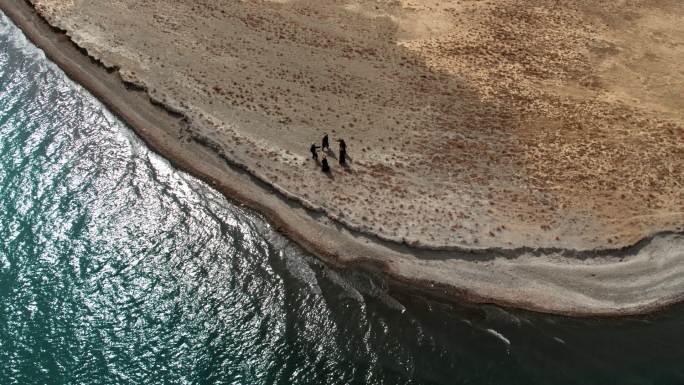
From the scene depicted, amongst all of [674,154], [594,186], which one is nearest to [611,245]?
[594,186]

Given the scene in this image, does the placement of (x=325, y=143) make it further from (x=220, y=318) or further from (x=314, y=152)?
(x=220, y=318)

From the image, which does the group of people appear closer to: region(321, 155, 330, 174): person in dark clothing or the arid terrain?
region(321, 155, 330, 174): person in dark clothing

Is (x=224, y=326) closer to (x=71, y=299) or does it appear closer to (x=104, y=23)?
(x=71, y=299)

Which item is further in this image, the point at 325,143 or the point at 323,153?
A: the point at 323,153

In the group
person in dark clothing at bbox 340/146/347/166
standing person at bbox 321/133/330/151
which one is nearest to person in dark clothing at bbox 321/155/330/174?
person in dark clothing at bbox 340/146/347/166

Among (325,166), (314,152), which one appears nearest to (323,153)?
(314,152)

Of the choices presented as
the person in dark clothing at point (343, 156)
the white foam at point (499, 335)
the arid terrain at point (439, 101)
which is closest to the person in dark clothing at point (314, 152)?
the arid terrain at point (439, 101)
